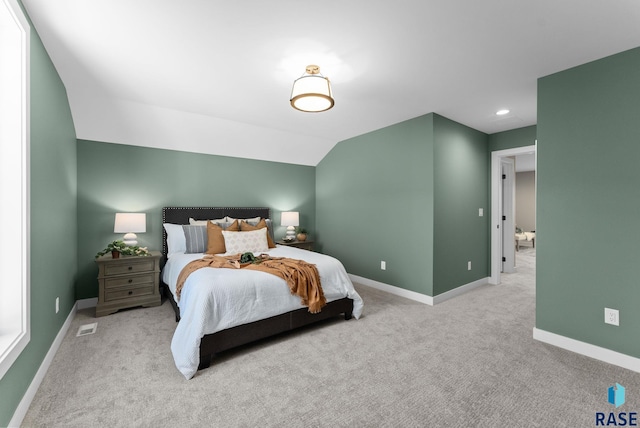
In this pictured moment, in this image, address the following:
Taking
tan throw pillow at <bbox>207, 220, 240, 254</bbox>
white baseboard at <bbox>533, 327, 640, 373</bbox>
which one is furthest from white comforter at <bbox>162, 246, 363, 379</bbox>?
white baseboard at <bbox>533, 327, 640, 373</bbox>

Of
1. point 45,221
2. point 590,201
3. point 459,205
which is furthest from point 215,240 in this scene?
point 590,201

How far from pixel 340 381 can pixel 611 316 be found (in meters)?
2.27

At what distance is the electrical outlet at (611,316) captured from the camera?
233 centimetres

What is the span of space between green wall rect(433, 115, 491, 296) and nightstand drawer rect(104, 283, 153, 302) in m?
3.64

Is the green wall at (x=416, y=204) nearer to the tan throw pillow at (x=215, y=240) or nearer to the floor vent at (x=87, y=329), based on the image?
the tan throw pillow at (x=215, y=240)

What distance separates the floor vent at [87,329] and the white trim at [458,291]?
3880 mm

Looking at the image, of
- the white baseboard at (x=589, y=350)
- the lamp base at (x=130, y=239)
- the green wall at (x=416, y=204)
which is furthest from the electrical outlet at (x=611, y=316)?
the lamp base at (x=130, y=239)

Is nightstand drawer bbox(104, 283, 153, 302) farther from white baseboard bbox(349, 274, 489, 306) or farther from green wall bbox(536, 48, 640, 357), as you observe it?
green wall bbox(536, 48, 640, 357)

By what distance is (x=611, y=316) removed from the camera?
7.73ft

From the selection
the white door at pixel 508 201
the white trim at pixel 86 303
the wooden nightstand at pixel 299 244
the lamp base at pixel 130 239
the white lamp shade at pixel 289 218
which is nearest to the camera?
the white trim at pixel 86 303

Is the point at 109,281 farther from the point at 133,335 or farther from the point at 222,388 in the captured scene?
the point at 222,388

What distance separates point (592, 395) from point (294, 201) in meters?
4.51

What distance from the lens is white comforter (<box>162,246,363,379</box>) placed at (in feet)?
7.29

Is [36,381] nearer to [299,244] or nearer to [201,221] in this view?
[201,221]
